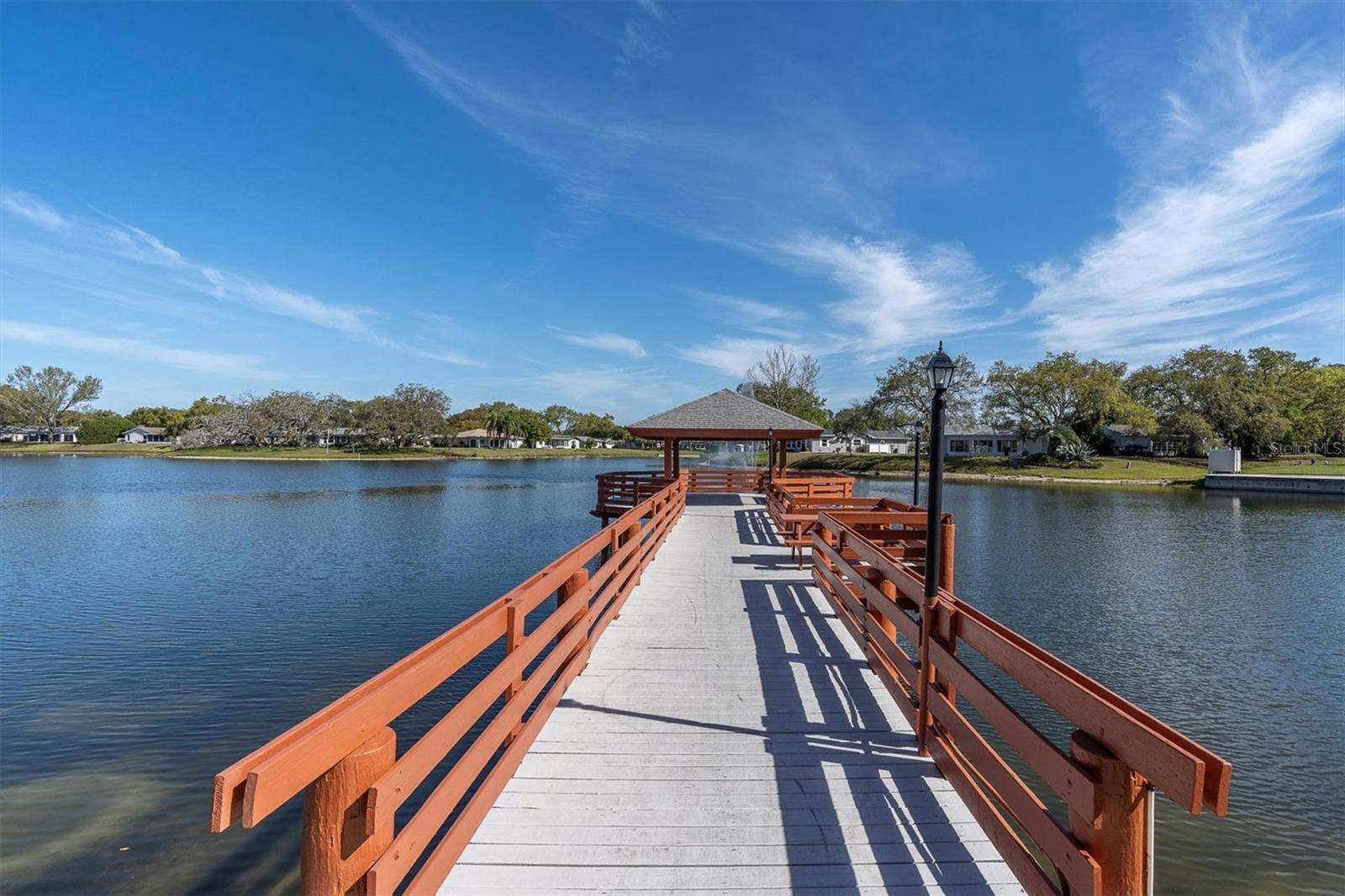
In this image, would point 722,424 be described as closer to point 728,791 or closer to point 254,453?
point 728,791

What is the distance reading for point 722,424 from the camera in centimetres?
1791

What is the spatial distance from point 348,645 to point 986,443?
64.5m

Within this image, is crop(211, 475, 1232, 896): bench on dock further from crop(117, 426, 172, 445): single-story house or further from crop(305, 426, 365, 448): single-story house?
crop(117, 426, 172, 445): single-story house

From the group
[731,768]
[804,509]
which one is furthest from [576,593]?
[804,509]

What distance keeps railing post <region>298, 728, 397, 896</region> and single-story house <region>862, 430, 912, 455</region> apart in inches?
2814

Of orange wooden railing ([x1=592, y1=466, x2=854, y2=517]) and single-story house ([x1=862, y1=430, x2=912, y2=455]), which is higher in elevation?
single-story house ([x1=862, y1=430, x2=912, y2=455])

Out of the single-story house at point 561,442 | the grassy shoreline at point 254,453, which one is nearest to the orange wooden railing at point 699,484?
the grassy shoreline at point 254,453

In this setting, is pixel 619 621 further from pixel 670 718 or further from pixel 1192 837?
pixel 1192 837

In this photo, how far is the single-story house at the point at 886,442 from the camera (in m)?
71.1

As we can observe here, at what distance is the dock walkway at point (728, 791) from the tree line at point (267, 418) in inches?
3150

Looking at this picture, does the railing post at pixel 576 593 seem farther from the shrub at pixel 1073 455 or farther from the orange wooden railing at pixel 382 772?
the shrub at pixel 1073 455

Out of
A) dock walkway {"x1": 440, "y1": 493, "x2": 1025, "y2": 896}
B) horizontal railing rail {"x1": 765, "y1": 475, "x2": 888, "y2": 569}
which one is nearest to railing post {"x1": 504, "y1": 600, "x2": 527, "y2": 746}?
dock walkway {"x1": 440, "y1": 493, "x2": 1025, "y2": 896}

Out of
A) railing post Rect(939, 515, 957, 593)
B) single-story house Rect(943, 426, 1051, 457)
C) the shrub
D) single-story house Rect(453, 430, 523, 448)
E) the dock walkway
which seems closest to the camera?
the dock walkway

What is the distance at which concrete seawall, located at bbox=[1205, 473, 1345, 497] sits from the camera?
32.2 m
